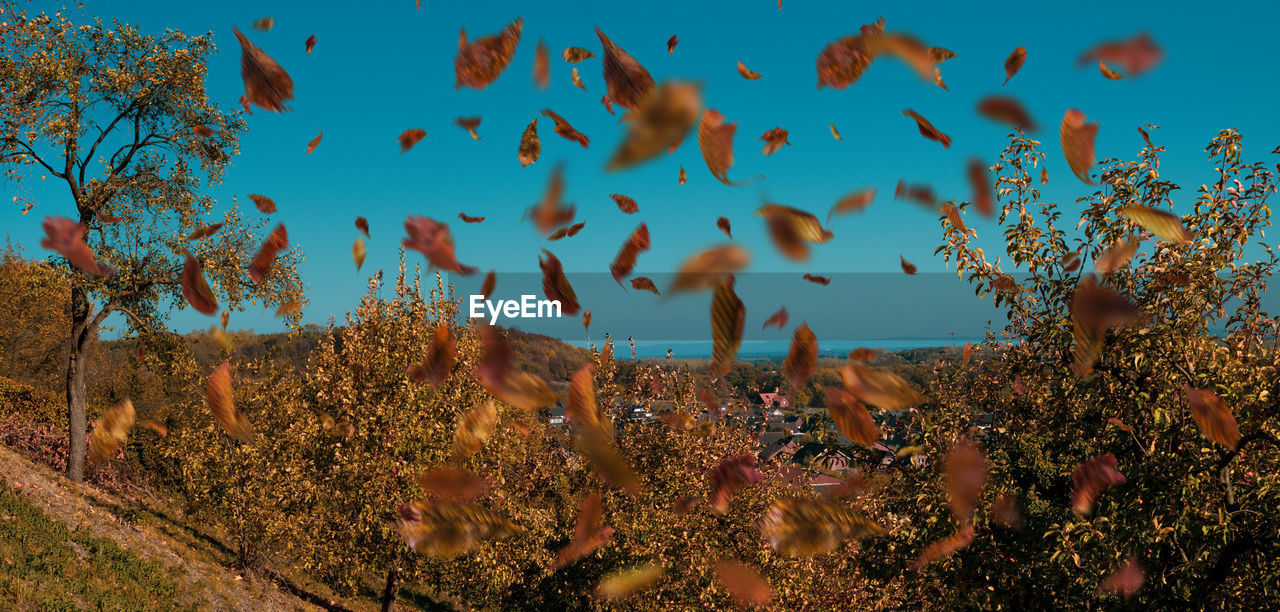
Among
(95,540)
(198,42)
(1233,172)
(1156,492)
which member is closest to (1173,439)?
(1156,492)

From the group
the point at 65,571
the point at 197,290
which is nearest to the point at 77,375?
the point at 65,571

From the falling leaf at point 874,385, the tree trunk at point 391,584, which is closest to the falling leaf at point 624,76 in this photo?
the falling leaf at point 874,385

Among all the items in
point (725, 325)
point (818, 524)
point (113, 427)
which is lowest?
point (818, 524)

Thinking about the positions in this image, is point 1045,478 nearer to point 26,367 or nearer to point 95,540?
point 95,540

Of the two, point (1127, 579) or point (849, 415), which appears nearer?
point (849, 415)

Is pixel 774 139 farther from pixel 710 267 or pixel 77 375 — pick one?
pixel 77 375

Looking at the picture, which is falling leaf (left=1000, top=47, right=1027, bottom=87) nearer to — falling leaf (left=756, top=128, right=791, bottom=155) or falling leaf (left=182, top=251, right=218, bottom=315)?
falling leaf (left=756, top=128, right=791, bottom=155)
